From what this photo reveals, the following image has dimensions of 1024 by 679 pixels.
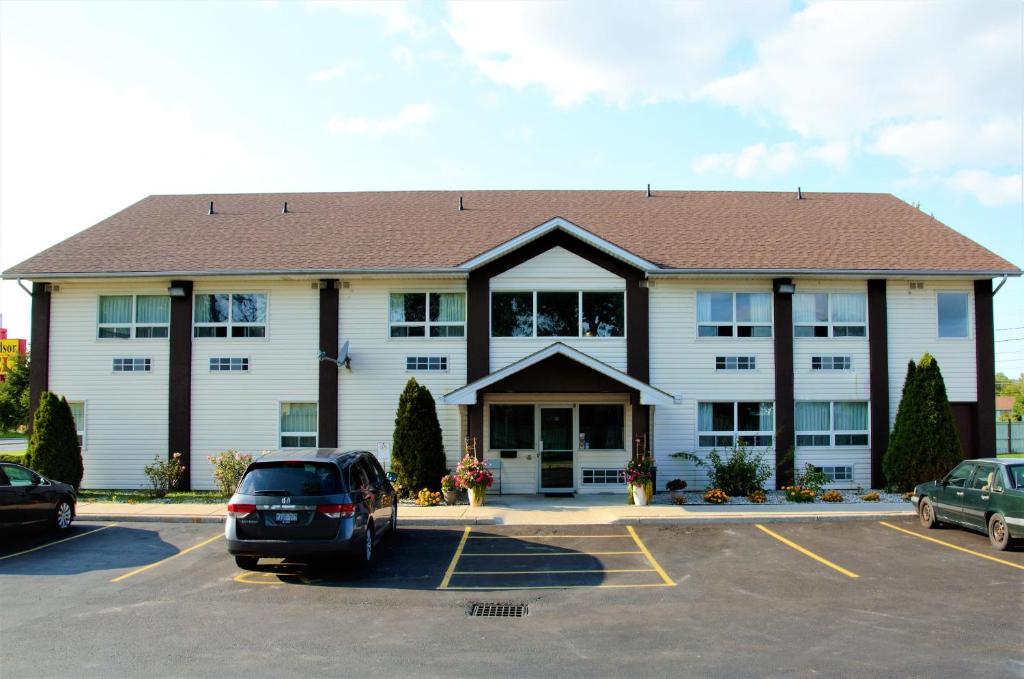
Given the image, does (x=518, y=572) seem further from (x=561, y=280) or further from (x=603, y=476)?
(x=561, y=280)

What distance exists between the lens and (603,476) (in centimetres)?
1805

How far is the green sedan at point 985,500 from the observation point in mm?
11430

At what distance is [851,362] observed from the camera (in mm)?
18562

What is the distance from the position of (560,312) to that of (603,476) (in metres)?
4.08

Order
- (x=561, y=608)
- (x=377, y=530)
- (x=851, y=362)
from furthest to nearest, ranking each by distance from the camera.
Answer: (x=851, y=362) → (x=377, y=530) → (x=561, y=608)

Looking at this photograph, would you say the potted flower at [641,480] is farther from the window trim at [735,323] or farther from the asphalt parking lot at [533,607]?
the window trim at [735,323]

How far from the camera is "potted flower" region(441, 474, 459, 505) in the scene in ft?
52.8

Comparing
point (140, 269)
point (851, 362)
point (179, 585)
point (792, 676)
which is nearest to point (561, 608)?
point (792, 676)

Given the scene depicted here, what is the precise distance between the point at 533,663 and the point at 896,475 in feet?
44.8

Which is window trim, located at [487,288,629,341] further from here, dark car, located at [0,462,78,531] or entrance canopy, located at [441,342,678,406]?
dark car, located at [0,462,78,531]

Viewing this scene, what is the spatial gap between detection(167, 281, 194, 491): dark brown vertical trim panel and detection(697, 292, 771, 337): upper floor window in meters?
12.6

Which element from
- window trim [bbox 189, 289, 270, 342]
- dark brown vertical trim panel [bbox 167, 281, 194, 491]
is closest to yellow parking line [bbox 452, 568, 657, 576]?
window trim [bbox 189, 289, 270, 342]

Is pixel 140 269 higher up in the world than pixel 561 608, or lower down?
higher up

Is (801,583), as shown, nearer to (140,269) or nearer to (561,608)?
(561,608)
